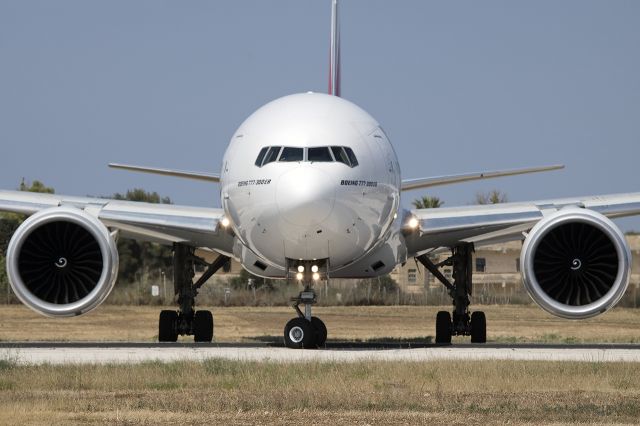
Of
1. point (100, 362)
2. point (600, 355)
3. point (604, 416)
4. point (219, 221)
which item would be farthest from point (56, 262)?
point (604, 416)

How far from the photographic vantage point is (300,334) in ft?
62.3

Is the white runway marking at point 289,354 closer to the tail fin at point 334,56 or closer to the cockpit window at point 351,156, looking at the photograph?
the cockpit window at point 351,156

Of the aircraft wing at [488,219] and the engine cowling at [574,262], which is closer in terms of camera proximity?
the engine cowling at [574,262]

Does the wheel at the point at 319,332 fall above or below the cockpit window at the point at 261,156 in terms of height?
below

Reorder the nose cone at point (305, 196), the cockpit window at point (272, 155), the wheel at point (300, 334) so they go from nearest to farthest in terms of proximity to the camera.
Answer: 1. the nose cone at point (305, 196)
2. the cockpit window at point (272, 155)
3. the wheel at point (300, 334)

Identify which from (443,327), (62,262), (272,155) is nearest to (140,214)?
(62,262)

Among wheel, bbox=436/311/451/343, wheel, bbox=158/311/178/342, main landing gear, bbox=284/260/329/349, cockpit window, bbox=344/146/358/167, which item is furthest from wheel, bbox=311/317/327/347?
wheel, bbox=436/311/451/343

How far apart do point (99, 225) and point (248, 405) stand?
8898 mm

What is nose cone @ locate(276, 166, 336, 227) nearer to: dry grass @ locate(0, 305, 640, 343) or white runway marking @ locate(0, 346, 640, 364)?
white runway marking @ locate(0, 346, 640, 364)

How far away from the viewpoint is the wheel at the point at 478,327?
2342 cm

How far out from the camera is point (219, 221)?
21156 millimetres

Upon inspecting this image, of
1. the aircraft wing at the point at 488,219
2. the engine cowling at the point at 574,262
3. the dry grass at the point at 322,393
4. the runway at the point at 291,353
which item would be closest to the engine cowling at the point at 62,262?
the runway at the point at 291,353

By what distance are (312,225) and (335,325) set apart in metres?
12.1

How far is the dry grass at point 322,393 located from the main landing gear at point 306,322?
360cm
